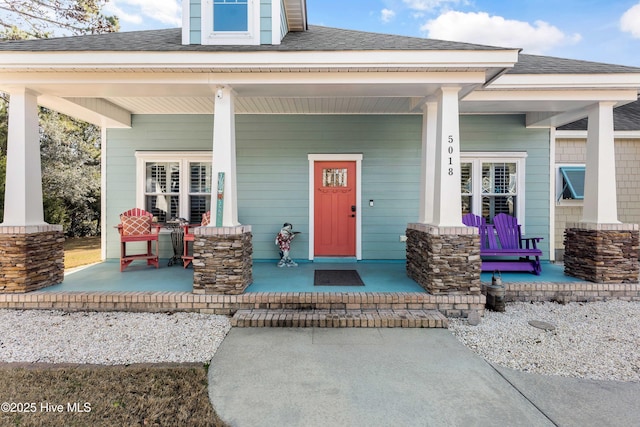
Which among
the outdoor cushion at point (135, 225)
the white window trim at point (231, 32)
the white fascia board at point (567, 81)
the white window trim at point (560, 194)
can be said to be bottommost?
the outdoor cushion at point (135, 225)

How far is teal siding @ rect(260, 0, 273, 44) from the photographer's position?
4391 mm

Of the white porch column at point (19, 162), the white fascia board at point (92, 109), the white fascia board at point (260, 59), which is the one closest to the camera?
the white fascia board at point (260, 59)

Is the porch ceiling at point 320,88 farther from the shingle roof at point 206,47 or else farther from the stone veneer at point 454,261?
the stone veneer at point 454,261

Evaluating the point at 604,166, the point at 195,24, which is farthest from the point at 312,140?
the point at 604,166

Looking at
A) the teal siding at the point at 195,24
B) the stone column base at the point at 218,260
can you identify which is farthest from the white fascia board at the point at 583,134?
the teal siding at the point at 195,24

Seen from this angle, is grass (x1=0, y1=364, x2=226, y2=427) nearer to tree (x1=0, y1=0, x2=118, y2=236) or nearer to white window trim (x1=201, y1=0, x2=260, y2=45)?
white window trim (x1=201, y1=0, x2=260, y2=45)

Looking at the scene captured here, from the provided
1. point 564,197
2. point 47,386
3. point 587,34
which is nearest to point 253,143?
point 47,386

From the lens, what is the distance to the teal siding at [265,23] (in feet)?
14.4

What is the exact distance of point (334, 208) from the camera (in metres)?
6.13

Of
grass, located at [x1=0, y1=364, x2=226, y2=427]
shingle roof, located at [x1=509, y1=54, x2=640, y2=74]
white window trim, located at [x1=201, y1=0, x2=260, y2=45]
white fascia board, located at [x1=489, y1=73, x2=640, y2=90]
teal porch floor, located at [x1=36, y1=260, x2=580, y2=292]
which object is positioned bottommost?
grass, located at [x1=0, y1=364, x2=226, y2=427]

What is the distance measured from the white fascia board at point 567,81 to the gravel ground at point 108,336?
15.7 feet

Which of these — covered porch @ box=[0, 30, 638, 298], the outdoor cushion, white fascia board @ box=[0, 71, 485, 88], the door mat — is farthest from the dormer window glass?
the door mat

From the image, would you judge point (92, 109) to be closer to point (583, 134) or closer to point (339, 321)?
point (339, 321)

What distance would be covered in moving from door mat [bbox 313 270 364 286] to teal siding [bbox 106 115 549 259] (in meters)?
1.11
